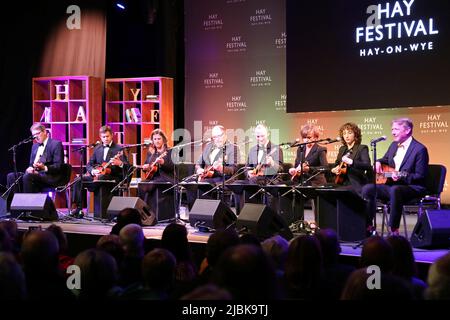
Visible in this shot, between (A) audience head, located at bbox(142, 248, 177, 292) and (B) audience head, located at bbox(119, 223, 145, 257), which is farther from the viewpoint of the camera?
(B) audience head, located at bbox(119, 223, 145, 257)

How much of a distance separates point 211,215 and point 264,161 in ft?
4.20

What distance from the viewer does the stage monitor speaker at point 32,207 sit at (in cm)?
749

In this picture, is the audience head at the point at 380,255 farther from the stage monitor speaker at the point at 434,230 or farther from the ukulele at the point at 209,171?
the ukulele at the point at 209,171

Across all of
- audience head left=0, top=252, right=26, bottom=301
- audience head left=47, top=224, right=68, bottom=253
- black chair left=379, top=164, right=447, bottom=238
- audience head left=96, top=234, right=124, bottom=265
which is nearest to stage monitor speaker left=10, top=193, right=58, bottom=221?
audience head left=47, top=224, right=68, bottom=253

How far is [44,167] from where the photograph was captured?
8.19 meters

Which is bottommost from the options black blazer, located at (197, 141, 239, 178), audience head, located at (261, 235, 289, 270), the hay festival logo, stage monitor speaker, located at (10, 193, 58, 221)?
stage monitor speaker, located at (10, 193, 58, 221)

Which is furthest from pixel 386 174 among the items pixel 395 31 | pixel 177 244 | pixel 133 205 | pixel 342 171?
pixel 177 244

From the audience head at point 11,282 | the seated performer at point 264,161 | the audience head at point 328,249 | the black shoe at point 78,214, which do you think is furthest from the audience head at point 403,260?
the black shoe at point 78,214

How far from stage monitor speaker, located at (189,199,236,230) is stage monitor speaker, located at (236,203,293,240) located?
0.38 metres

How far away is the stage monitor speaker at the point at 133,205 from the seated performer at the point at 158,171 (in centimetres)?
46

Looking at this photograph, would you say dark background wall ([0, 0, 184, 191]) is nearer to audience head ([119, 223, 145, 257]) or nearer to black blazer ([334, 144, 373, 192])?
black blazer ([334, 144, 373, 192])

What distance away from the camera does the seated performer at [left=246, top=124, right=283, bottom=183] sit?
7.27 m

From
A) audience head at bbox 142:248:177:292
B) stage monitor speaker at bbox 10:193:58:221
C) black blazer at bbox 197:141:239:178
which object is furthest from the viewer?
black blazer at bbox 197:141:239:178

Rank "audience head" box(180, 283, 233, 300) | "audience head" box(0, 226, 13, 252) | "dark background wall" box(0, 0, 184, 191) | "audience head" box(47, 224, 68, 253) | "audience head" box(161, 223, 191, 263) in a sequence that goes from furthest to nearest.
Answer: "dark background wall" box(0, 0, 184, 191)
"audience head" box(47, 224, 68, 253)
"audience head" box(161, 223, 191, 263)
"audience head" box(0, 226, 13, 252)
"audience head" box(180, 283, 233, 300)
